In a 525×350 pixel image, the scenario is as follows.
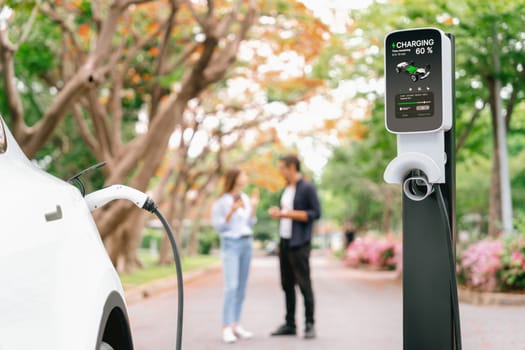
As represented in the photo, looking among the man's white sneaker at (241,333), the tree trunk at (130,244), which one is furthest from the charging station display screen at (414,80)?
the tree trunk at (130,244)

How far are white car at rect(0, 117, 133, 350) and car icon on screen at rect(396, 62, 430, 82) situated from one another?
2.26 metres

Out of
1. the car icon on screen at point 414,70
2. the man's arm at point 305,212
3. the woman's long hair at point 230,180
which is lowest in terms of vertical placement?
the man's arm at point 305,212

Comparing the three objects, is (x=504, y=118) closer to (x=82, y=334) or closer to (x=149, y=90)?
(x=149, y=90)

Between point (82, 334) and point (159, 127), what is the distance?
12350 millimetres

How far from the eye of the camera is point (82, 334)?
226 cm

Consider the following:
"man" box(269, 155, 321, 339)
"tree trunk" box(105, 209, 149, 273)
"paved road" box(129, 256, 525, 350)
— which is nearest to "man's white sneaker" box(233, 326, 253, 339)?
"paved road" box(129, 256, 525, 350)

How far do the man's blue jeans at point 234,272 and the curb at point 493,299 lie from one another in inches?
213

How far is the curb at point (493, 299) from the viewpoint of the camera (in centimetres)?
1238

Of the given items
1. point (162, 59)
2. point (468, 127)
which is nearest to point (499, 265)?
point (468, 127)

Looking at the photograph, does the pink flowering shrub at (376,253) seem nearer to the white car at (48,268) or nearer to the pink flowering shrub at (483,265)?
the pink flowering shrub at (483,265)

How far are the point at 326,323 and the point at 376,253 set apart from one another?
64.3 feet

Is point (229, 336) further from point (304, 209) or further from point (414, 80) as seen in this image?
point (414, 80)

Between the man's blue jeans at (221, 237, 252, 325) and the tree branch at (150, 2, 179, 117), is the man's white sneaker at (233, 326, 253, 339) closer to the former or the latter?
the man's blue jeans at (221, 237, 252, 325)

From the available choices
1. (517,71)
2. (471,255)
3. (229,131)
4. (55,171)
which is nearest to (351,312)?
(471,255)
